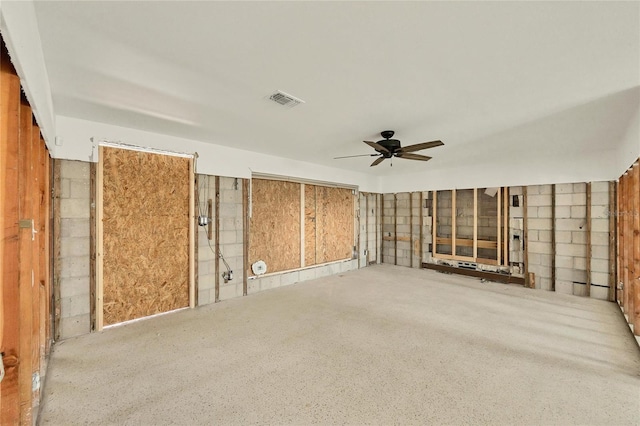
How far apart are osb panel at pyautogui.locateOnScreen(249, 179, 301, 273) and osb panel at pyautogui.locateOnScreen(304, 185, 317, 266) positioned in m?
0.21

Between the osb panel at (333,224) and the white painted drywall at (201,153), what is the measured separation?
341 millimetres

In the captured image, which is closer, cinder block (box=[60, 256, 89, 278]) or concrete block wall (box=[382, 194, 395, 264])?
cinder block (box=[60, 256, 89, 278])

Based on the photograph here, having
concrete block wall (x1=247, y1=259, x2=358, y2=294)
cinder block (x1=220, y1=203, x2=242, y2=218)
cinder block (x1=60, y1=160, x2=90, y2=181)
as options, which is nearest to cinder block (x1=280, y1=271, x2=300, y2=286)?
concrete block wall (x1=247, y1=259, x2=358, y2=294)

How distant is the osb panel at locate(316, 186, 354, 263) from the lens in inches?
237

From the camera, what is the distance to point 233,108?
282 centimetres

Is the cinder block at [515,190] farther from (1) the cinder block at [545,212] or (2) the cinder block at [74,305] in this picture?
(2) the cinder block at [74,305]

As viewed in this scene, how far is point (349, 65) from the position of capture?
1.99 meters

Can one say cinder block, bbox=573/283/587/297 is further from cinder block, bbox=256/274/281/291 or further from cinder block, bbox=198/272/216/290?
cinder block, bbox=198/272/216/290

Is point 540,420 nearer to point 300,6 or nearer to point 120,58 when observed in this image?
point 300,6

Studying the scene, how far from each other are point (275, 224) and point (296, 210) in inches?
22.7

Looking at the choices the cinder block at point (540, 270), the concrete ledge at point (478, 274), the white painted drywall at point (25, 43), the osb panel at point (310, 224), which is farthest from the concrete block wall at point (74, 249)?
the cinder block at point (540, 270)

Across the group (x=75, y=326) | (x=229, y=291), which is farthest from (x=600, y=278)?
(x=75, y=326)

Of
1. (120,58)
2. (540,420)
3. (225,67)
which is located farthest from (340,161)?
(540,420)

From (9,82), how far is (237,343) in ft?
8.58
